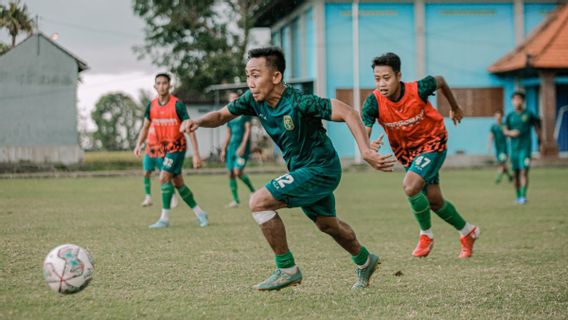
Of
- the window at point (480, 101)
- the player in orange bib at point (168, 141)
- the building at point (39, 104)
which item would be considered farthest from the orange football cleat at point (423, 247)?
the window at point (480, 101)

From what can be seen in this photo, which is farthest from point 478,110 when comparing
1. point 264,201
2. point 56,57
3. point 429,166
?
point 264,201

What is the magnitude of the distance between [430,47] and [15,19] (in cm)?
2055

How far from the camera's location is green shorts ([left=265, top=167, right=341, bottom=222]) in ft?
18.0

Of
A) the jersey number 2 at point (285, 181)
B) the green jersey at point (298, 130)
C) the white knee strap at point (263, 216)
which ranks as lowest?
the white knee strap at point (263, 216)

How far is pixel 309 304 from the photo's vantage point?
5145 mm

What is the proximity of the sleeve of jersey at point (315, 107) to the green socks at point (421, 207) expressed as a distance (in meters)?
2.31

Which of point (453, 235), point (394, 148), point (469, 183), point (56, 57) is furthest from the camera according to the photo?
point (56, 57)

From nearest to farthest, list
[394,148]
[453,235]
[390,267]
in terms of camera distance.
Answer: [390,267] → [394,148] → [453,235]

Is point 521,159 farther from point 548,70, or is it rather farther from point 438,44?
point 438,44

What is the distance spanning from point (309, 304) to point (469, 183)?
1721 centimetres

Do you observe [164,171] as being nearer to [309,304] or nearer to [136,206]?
[136,206]

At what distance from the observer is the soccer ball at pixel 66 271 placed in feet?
16.1

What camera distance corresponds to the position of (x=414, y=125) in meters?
7.33

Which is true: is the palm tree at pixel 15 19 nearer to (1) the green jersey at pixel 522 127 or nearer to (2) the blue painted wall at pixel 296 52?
(1) the green jersey at pixel 522 127
